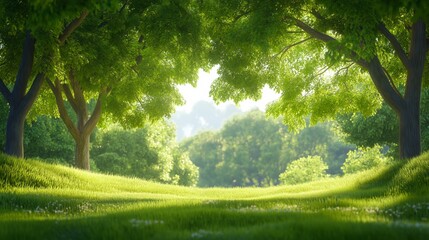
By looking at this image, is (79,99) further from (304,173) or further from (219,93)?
(304,173)

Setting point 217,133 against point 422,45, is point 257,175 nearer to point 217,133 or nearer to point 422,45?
point 217,133

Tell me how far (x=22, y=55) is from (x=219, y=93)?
9.51m

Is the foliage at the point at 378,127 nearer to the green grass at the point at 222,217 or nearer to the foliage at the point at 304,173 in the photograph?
the green grass at the point at 222,217

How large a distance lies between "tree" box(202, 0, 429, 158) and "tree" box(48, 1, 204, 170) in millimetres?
1687

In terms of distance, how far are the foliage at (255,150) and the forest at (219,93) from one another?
181 ft

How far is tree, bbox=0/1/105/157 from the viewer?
17.2 meters

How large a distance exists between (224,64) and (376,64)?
7139 millimetres

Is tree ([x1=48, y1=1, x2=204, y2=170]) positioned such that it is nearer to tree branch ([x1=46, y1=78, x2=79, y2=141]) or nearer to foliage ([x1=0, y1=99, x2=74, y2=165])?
tree branch ([x1=46, y1=78, x2=79, y2=141])

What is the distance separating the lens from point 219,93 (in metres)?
24.3

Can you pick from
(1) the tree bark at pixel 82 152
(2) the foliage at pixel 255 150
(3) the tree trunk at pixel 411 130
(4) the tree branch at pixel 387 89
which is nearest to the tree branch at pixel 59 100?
(1) the tree bark at pixel 82 152

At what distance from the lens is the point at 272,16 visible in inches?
716

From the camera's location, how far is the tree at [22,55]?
56.4ft

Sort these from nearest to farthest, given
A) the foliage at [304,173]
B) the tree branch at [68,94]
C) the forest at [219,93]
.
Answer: the forest at [219,93] → the tree branch at [68,94] → the foliage at [304,173]

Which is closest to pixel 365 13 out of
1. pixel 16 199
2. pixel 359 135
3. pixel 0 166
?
pixel 16 199
